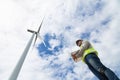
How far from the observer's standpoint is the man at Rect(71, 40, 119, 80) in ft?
31.4

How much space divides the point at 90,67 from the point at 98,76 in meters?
0.49

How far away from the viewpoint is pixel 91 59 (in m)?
10.1

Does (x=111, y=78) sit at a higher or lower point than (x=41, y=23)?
higher

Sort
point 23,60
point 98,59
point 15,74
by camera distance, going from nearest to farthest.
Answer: point 98,59 < point 15,74 < point 23,60

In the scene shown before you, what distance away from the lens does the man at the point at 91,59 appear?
9.57m

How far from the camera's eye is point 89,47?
1061 centimetres

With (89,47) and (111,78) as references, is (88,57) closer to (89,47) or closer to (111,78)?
(89,47)

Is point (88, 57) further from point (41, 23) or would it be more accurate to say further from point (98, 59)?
point (41, 23)

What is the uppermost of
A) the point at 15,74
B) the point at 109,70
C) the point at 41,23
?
the point at 109,70

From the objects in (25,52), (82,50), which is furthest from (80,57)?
(25,52)

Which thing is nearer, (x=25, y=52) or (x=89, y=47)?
(x=89, y=47)

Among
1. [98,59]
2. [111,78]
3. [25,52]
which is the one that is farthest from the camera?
[25,52]

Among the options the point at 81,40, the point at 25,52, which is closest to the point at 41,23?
the point at 25,52

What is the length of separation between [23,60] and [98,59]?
5.61 m
